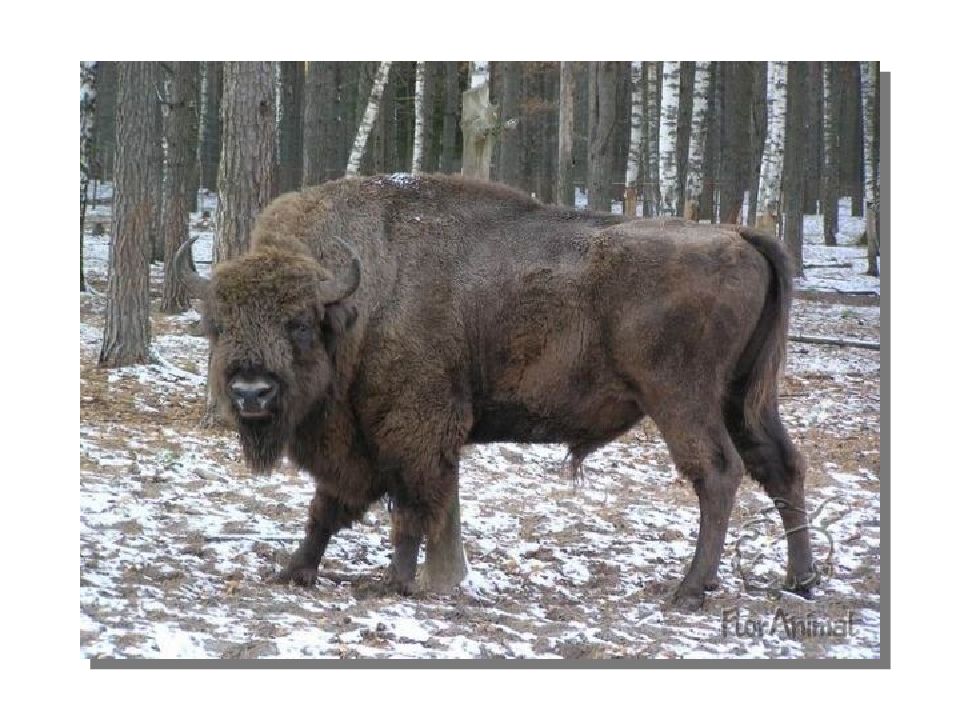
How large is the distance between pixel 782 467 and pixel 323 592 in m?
2.24

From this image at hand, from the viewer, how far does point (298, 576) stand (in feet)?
18.1

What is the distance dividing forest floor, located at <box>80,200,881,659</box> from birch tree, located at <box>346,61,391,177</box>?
1.03m

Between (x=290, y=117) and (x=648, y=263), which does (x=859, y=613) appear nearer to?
(x=648, y=263)

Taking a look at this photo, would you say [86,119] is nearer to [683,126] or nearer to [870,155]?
[683,126]

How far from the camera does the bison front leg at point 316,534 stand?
554 cm

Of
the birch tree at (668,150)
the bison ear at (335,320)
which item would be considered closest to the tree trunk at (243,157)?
the bison ear at (335,320)

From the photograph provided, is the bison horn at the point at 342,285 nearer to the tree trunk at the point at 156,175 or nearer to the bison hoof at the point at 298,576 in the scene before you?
the bison hoof at the point at 298,576

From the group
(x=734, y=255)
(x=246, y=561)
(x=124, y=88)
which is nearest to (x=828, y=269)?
(x=734, y=255)

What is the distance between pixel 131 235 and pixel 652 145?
3064 millimetres

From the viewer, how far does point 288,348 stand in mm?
5059

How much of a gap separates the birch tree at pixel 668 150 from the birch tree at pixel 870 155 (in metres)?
1.10

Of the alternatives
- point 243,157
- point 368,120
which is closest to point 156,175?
point 243,157

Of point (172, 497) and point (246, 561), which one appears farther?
point (172, 497)

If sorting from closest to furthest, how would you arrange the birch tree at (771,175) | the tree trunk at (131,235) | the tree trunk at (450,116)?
the tree trunk at (450,116) → the birch tree at (771,175) → the tree trunk at (131,235)
